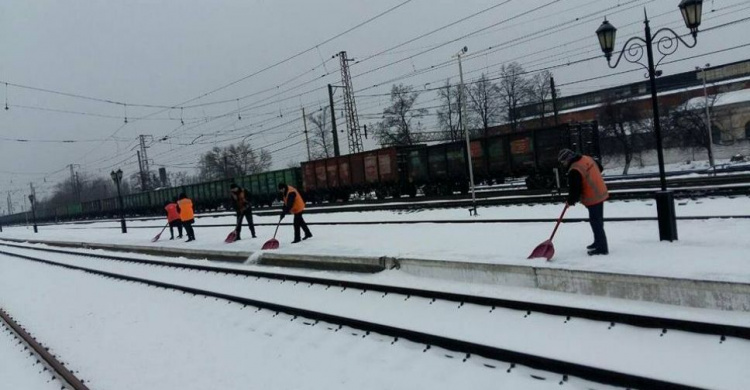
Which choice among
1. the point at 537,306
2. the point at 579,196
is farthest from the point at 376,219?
the point at 537,306

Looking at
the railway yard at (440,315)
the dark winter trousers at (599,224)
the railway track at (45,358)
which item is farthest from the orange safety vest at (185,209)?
the dark winter trousers at (599,224)

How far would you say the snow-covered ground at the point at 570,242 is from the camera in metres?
6.90

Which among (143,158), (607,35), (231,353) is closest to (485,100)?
(143,158)

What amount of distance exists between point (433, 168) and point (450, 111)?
29.4 metres

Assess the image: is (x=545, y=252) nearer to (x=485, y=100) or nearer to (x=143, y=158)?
(x=485, y=100)

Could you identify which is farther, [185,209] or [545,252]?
[185,209]

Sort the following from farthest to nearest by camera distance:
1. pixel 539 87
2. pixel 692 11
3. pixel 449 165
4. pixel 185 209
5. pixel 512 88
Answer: pixel 539 87, pixel 512 88, pixel 449 165, pixel 185 209, pixel 692 11

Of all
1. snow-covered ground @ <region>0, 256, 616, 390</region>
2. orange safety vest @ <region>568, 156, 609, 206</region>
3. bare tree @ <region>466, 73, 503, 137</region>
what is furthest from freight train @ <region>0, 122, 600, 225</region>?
bare tree @ <region>466, 73, 503, 137</region>

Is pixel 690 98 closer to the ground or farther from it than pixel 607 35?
farther from it

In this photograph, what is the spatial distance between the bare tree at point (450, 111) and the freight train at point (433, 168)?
852 inches

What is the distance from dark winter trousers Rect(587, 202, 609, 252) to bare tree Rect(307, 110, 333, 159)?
62964 mm

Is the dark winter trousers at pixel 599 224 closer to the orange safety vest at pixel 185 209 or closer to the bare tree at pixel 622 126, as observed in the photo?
the orange safety vest at pixel 185 209

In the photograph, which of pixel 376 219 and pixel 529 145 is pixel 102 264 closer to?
pixel 376 219

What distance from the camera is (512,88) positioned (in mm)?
53469
